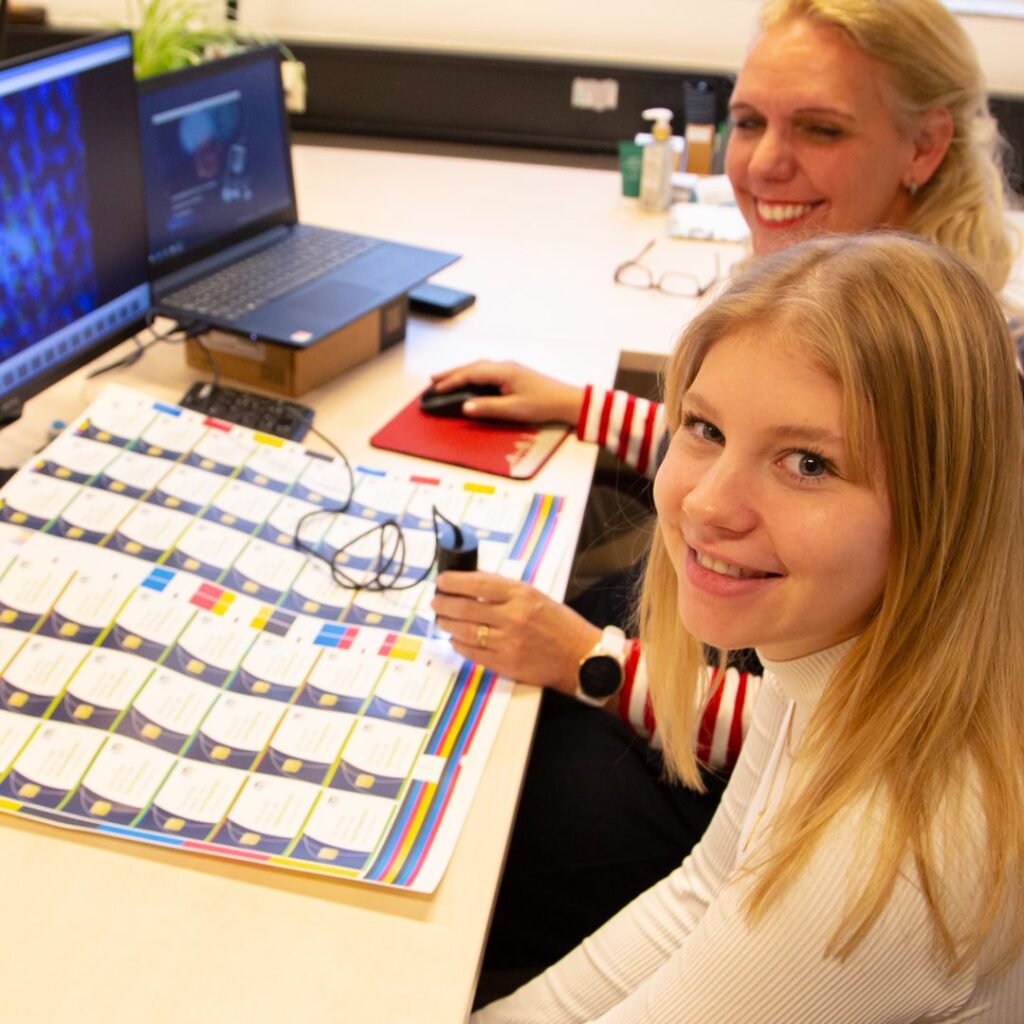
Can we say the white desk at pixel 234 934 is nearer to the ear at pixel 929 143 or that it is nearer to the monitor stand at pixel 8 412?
the monitor stand at pixel 8 412

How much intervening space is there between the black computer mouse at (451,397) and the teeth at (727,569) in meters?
0.68

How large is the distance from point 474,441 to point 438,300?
42 centimetres

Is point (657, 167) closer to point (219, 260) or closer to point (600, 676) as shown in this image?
point (219, 260)

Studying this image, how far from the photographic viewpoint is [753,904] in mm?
758

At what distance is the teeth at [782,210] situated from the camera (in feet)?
5.23

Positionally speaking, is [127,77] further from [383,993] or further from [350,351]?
[383,993]

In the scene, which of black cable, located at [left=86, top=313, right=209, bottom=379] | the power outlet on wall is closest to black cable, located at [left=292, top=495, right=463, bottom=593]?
black cable, located at [left=86, top=313, right=209, bottom=379]

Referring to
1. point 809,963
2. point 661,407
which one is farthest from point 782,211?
point 809,963

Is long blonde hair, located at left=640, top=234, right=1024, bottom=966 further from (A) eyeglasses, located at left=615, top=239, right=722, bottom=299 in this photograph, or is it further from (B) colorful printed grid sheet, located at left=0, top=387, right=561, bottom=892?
(A) eyeglasses, located at left=615, top=239, right=722, bottom=299

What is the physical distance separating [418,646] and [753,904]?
44cm

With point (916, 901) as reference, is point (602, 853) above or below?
below

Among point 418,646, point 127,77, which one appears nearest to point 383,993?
point 418,646

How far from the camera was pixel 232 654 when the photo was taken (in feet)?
3.47

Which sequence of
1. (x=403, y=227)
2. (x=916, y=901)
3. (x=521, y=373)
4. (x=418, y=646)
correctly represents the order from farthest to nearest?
1. (x=403, y=227)
2. (x=521, y=373)
3. (x=418, y=646)
4. (x=916, y=901)
